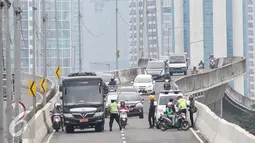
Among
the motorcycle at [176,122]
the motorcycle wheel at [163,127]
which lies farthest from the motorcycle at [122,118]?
the motorcycle wheel at [163,127]

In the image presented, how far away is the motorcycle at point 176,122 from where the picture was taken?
115 feet

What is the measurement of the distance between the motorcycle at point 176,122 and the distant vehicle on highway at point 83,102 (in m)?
2.68

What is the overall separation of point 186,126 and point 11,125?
12.7 m

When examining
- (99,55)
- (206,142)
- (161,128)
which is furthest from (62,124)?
(99,55)

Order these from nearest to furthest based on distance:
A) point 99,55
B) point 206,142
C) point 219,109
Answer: point 206,142 → point 219,109 → point 99,55

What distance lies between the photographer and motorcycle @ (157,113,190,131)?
35094 millimetres

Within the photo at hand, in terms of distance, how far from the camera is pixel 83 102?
3600 centimetres

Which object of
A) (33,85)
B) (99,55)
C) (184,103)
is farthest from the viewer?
(99,55)

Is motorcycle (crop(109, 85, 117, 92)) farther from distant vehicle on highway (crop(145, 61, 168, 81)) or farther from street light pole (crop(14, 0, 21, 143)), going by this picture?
street light pole (crop(14, 0, 21, 143))

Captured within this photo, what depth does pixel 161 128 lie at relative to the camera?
3559 centimetres

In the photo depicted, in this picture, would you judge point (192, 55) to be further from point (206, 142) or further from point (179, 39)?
point (206, 142)

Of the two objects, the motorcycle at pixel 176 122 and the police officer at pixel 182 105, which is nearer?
the motorcycle at pixel 176 122

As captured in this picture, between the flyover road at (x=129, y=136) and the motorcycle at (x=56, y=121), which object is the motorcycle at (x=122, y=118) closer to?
the flyover road at (x=129, y=136)

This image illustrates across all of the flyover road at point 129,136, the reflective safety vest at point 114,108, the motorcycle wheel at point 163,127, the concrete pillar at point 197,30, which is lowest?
the flyover road at point 129,136
